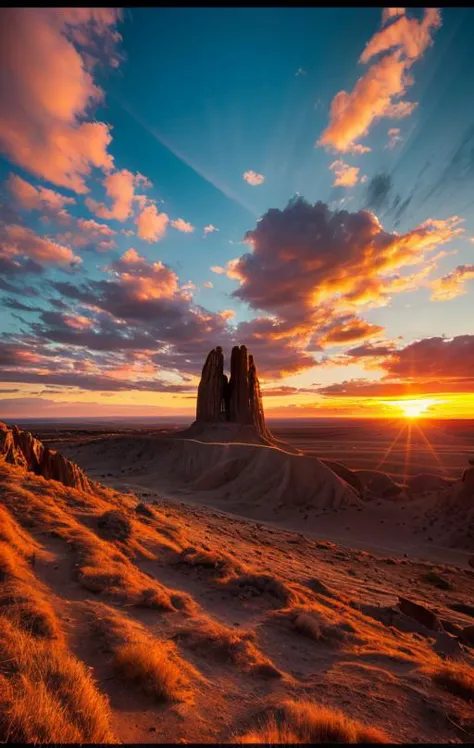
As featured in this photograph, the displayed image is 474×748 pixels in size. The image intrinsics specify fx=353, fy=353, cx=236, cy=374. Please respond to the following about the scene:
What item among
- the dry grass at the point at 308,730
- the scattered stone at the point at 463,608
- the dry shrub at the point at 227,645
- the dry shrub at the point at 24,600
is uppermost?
the dry shrub at the point at 24,600

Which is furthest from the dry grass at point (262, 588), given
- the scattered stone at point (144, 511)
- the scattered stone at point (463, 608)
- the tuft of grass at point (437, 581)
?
the tuft of grass at point (437, 581)

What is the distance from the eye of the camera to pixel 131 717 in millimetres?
4453

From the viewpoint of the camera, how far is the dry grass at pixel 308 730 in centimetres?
416

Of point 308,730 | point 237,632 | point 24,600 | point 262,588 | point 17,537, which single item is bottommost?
point 262,588

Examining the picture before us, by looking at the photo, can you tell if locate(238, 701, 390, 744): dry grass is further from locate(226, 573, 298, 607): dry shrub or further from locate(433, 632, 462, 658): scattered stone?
locate(433, 632, 462, 658): scattered stone

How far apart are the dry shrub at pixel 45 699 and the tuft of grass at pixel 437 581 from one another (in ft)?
61.0

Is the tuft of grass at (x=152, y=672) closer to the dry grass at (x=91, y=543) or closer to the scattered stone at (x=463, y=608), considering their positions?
the dry grass at (x=91, y=543)

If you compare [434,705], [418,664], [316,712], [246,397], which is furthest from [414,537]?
[246,397]

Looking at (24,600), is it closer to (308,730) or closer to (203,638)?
(203,638)

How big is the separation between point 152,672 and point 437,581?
18.0 meters

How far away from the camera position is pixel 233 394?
65.7 m

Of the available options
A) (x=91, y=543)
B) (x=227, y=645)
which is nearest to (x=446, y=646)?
(x=227, y=645)

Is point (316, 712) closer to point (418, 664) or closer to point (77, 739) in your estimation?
point (77, 739)

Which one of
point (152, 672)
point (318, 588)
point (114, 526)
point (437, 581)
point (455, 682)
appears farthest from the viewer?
point (437, 581)
